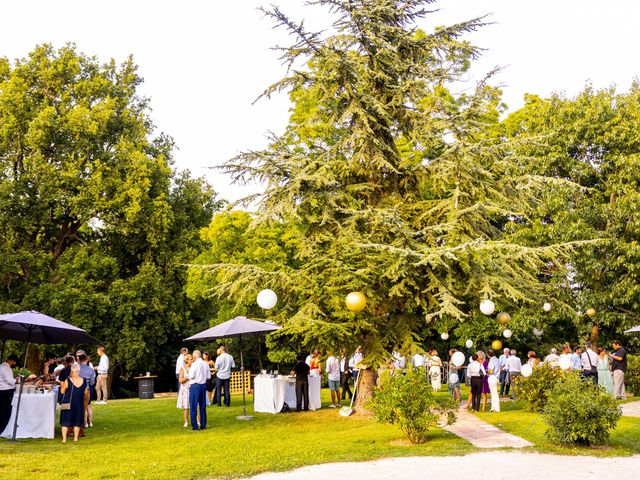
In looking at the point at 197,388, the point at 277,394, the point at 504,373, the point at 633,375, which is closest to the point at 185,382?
the point at 197,388

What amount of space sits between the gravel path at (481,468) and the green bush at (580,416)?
1.94 ft

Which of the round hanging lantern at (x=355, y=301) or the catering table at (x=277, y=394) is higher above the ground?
the round hanging lantern at (x=355, y=301)

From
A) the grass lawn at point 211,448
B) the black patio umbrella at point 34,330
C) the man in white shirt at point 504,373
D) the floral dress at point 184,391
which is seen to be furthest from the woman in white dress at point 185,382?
the man in white shirt at point 504,373

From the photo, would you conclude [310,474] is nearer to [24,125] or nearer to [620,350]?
[620,350]

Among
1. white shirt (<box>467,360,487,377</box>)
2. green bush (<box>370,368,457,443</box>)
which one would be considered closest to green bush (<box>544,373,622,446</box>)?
green bush (<box>370,368,457,443</box>)

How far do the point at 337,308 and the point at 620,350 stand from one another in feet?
31.3

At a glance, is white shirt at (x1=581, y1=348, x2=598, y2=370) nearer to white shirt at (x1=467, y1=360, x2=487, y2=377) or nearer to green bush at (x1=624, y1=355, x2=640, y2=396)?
green bush at (x1=624, y1=355, x2=640, y2=396)

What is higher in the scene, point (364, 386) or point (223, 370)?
point (223, 370)

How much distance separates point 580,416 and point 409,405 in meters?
2.74

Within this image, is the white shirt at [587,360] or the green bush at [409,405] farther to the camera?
the white shirt at [587,360]

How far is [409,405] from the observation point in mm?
10578

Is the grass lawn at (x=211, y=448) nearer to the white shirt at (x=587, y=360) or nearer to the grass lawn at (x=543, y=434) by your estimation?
the grass lawn at (x=543, y=434)

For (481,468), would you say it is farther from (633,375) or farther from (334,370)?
(633,375)

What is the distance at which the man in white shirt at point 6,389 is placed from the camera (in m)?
12.3
